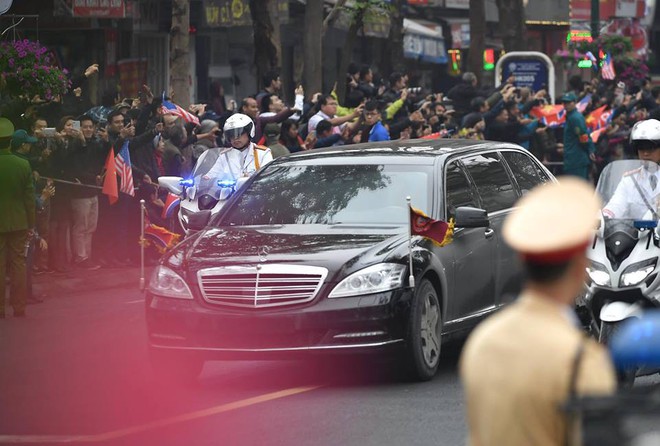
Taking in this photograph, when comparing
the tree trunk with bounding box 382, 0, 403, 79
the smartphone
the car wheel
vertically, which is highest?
the tree trunk with bounding box 382, 0, 403, 79

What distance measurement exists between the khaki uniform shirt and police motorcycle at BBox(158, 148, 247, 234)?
11.0 m

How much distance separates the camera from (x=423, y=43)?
47.8 meters

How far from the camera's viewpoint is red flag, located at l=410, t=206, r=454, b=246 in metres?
10.6

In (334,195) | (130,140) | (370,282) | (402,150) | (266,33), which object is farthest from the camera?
(266,33)

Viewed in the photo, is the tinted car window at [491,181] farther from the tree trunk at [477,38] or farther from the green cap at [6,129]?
the tree trunk at [477,38]

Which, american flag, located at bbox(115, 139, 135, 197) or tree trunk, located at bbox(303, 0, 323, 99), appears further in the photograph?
tree trunk, located at bbox(303, 0, 323, 99)

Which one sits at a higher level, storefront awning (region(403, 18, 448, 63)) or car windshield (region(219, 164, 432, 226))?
storefront awning (region(403, 18, 448, 63))

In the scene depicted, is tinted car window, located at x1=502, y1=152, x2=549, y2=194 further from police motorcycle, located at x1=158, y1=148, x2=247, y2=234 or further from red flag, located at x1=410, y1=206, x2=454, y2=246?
police motorcycle, located at x1=158, y1=148, x2=247, y2=234

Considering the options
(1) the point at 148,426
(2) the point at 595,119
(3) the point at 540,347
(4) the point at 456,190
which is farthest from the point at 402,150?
(2) the point at 595,119

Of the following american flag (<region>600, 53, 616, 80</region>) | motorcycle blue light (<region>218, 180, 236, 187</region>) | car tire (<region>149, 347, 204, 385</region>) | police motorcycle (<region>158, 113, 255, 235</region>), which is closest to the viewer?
car tire (<region>149, 347, 204, 385</region>)

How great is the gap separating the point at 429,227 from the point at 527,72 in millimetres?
21777

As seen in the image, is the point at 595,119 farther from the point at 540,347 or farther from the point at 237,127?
the point at 540,347

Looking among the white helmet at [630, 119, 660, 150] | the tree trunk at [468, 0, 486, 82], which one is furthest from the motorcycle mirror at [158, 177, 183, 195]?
the tree trunk at [468, 0, 486, 82]

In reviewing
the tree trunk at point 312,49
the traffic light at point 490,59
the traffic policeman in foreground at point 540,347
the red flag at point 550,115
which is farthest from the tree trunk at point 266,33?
the traffic policeman in foreground at point 540,347
